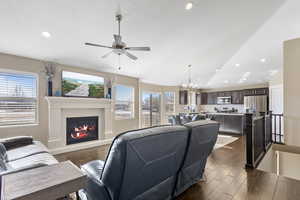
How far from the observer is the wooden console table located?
0.56m

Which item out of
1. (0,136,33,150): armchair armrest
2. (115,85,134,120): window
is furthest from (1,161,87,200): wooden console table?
(115,85,134,120): window

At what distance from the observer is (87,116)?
16.5ft

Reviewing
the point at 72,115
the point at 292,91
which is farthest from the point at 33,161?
the point at 292,91

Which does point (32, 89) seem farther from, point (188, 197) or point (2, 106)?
point (188, 197)

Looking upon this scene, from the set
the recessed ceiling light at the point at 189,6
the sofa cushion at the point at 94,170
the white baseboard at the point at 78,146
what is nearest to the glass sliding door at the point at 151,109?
the white baseboard at the point at 78,146

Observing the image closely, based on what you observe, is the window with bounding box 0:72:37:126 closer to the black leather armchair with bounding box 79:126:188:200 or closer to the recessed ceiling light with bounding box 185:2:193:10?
the black leather armchair with bounding box 79:126:188:200

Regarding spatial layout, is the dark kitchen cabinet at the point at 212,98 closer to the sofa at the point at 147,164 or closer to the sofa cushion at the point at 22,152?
the sofa at the point at 147,164

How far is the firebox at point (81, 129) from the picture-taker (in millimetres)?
4641

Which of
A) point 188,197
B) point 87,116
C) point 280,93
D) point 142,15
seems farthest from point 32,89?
point 280,93

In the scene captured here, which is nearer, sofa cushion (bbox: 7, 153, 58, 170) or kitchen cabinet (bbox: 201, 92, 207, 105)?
sofa cushion (bbox: 7, 153, 58, 170)

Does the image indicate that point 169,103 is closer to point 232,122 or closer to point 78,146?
point 232,122

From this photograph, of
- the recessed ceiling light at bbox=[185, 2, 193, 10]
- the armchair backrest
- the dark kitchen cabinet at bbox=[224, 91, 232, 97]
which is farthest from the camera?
the dark kitchen cabinet at bbox=[224, 91, 232, 97]

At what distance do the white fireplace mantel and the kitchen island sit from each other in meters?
4.43

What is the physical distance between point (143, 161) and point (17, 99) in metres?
4.14
